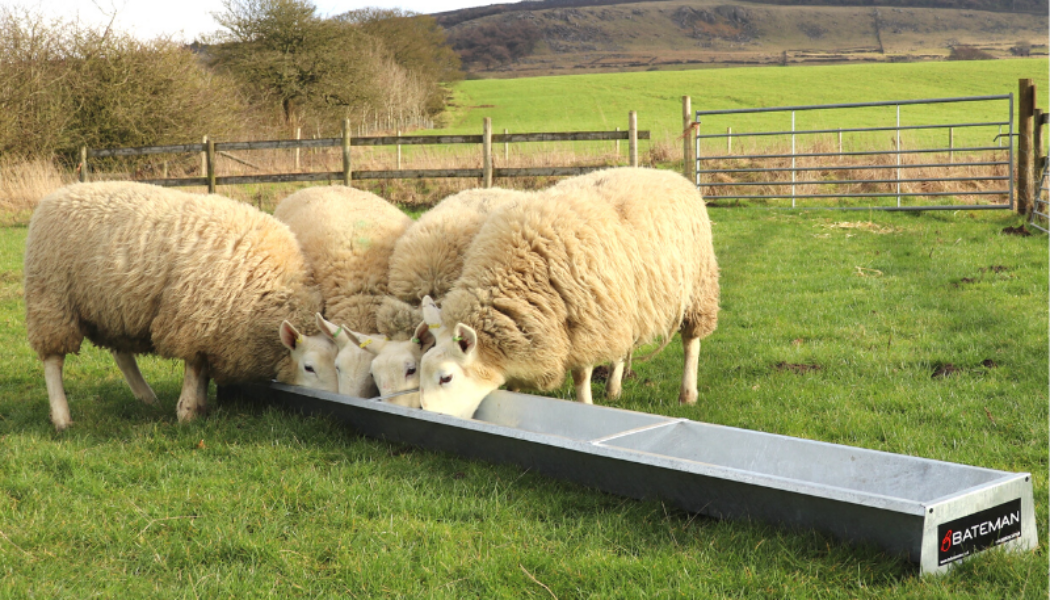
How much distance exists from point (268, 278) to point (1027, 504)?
387 centimetres

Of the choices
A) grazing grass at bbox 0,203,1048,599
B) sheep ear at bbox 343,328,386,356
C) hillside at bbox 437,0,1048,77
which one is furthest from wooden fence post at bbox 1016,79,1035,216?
hillside at bbox 437,0,1048,77

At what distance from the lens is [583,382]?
453 centimetres

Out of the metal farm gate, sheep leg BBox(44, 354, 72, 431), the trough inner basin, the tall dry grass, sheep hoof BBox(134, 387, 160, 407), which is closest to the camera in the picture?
the trough inner basin

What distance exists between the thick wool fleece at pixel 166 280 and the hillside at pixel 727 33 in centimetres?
8013

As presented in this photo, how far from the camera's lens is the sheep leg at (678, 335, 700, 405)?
4.97m

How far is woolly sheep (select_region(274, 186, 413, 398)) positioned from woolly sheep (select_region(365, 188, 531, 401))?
0.11 meters

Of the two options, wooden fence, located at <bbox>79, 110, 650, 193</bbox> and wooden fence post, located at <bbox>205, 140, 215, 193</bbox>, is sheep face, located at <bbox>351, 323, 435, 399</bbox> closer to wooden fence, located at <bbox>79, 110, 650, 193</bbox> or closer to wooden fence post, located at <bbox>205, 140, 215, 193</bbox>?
wooden fence, located at <bbox>79, 110, 650, 193</bbox>

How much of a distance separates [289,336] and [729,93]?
42.4 metres

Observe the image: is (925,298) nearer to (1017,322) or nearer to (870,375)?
(1017,322)

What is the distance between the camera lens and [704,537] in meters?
2.88

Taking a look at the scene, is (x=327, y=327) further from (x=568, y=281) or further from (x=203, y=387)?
(x=568, y=281)

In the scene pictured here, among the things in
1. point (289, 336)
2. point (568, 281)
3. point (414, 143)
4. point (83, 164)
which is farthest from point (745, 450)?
point (83, 164)

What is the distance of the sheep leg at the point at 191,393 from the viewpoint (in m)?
4.62

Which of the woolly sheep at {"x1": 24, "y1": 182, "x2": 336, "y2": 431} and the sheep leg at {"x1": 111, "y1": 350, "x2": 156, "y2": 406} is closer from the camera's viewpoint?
the woolly sheep at {"x1": 24, "y1": 182, "x2": 336, "y2": 431}
